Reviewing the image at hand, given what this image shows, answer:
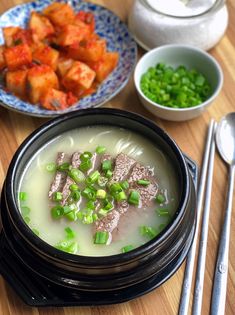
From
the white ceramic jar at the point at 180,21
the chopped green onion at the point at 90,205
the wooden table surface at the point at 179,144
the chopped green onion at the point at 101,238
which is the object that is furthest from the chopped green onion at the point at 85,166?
the white ceramic jar at the point at 180,21

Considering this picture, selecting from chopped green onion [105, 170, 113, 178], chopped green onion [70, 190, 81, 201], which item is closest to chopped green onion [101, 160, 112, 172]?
chopped green onion [105, 170, 113, 178]

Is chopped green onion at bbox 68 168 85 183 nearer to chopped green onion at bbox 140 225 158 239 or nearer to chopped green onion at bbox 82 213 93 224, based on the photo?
chopped green onion at bbox 82 213 93 224

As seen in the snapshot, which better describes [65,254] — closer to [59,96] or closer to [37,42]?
[59,96]

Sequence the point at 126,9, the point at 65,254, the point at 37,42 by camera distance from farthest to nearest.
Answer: the point at 126,9
the point at 37,42
the point at 65,254

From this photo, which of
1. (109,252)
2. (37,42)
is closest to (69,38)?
(37,42)

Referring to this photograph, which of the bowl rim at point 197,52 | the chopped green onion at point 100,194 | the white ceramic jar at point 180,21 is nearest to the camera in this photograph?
the chopped green onion at point 100,194

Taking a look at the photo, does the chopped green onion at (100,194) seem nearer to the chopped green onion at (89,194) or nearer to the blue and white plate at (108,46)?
the chopped green onion at (89,194)

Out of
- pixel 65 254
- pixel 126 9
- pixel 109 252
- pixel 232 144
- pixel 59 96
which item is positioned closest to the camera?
pixel 65 254
